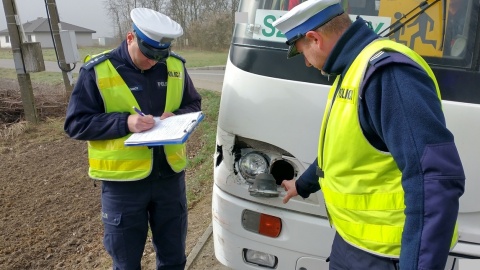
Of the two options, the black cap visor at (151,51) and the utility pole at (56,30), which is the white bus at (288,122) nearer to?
the black cap visor at (151,51)

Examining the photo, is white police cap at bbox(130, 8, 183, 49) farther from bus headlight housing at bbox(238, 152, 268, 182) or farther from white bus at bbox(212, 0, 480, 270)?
bus headlight housing at bbox(238, 152, 268, 182)

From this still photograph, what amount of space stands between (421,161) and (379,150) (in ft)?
0.60

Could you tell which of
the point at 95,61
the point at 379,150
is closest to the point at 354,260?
the point at 379,150

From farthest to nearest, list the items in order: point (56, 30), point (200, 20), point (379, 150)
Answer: point (200, 20)
point (56, 30)
point (379, 150)

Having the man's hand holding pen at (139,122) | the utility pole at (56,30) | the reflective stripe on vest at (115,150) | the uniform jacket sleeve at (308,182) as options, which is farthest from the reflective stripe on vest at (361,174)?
the utility pole at (56,30)

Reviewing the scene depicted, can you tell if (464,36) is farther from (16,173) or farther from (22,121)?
(22,121)

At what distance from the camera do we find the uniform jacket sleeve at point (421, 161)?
1.21m

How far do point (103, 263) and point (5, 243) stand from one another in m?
1.02

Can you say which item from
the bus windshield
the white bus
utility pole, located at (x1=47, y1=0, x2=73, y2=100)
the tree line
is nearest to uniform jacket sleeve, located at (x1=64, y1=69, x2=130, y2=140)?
the white bus

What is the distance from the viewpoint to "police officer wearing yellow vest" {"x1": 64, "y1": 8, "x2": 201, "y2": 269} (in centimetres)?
232

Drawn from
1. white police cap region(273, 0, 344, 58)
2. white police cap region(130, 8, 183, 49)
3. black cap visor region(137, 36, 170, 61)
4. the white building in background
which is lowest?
the white building in background

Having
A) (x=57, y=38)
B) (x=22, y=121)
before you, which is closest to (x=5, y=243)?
(x=22, y=121)

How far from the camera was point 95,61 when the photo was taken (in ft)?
7.73

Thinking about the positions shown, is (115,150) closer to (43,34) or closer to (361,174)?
(361,174)
